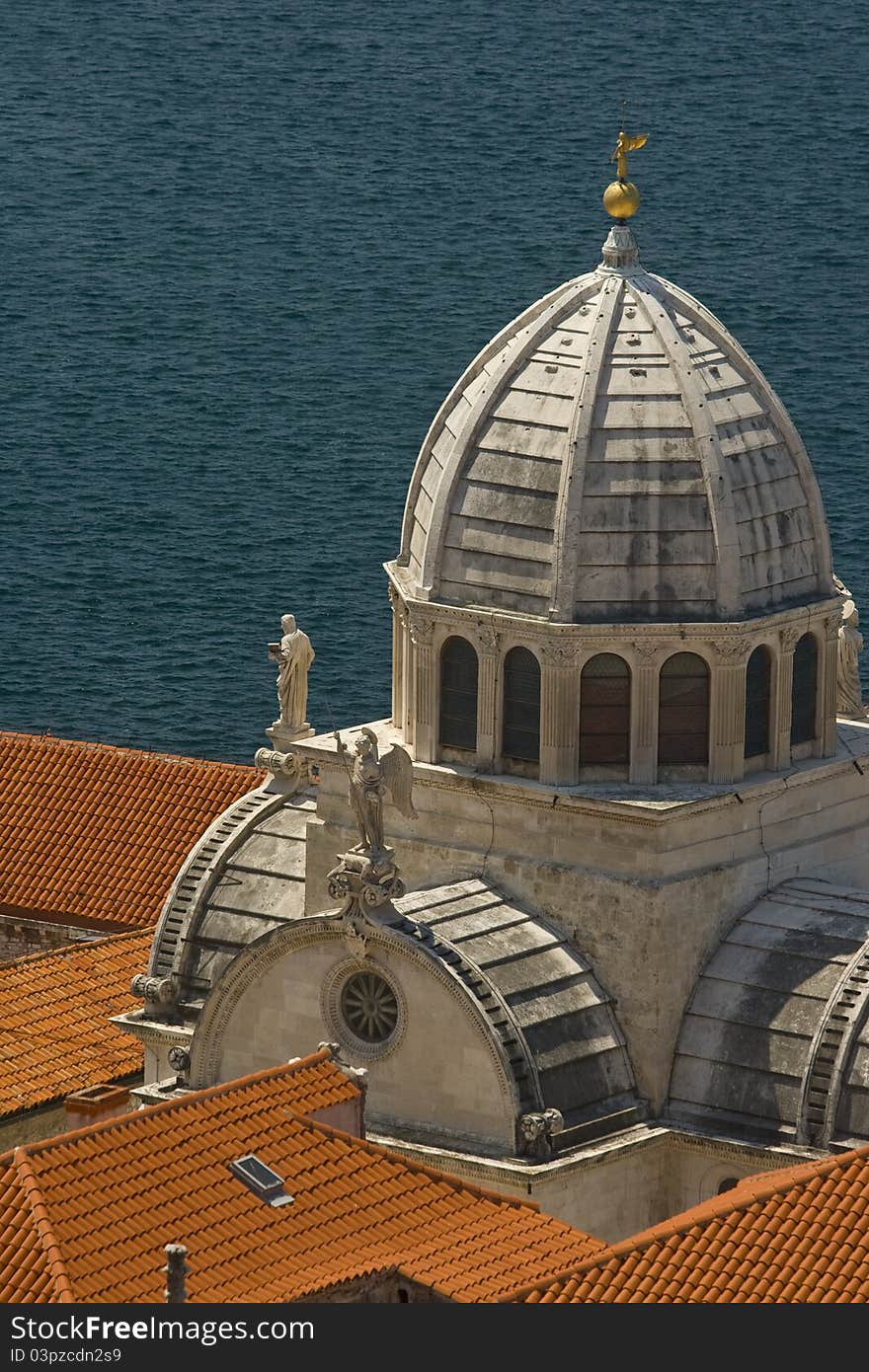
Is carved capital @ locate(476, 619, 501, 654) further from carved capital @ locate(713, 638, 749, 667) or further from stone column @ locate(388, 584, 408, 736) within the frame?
carved capital @ locate(713, 638, 749, 667)

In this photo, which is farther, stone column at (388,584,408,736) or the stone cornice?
stone column at (388,584,408,736)

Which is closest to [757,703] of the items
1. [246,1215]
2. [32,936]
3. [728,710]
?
[728,710]

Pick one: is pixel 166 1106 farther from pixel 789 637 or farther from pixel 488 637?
pixel 789 637

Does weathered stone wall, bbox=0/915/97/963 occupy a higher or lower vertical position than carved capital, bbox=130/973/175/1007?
lower

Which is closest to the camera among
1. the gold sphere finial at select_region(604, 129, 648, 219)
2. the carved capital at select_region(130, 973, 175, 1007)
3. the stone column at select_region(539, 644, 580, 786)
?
the stone column at select_region(539, 644, 580, 786)

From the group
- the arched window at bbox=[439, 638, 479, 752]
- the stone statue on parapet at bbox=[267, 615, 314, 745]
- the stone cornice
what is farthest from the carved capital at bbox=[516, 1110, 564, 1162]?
the stone statue on parapet at bbox=[267, 615, 314, 745]

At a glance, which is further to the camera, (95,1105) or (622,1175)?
(95,1105)

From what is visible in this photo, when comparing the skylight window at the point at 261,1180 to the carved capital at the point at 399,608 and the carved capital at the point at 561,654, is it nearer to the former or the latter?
→ the carved capital at the point at 561,654
